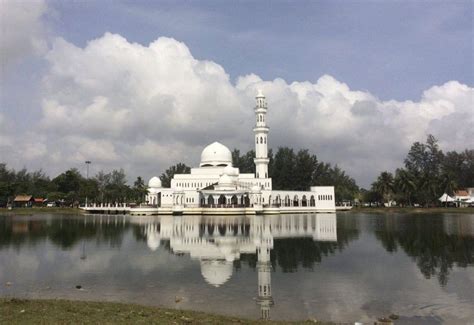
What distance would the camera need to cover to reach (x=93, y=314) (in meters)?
9.35

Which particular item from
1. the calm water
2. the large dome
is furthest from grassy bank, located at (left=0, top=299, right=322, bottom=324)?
the large dome

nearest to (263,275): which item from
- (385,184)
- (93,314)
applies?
(93,314)

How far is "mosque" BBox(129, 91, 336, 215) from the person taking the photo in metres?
61.7

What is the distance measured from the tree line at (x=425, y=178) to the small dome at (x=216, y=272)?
59998mm

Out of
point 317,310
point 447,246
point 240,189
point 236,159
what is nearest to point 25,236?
point 317,310

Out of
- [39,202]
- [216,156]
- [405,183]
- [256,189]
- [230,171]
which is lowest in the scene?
[39,202]

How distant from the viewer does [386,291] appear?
1335 cm

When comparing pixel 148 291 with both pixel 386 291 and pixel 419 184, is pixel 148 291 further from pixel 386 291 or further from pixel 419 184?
pixel 419 184

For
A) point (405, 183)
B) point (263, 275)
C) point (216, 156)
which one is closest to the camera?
point (263, 275)

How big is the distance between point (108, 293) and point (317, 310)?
20.0 ft

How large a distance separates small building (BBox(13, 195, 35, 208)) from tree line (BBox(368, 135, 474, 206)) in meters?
63.9

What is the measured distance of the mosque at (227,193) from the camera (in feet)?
202

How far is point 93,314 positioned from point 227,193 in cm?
5385

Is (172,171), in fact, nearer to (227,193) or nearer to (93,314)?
(227,193)
